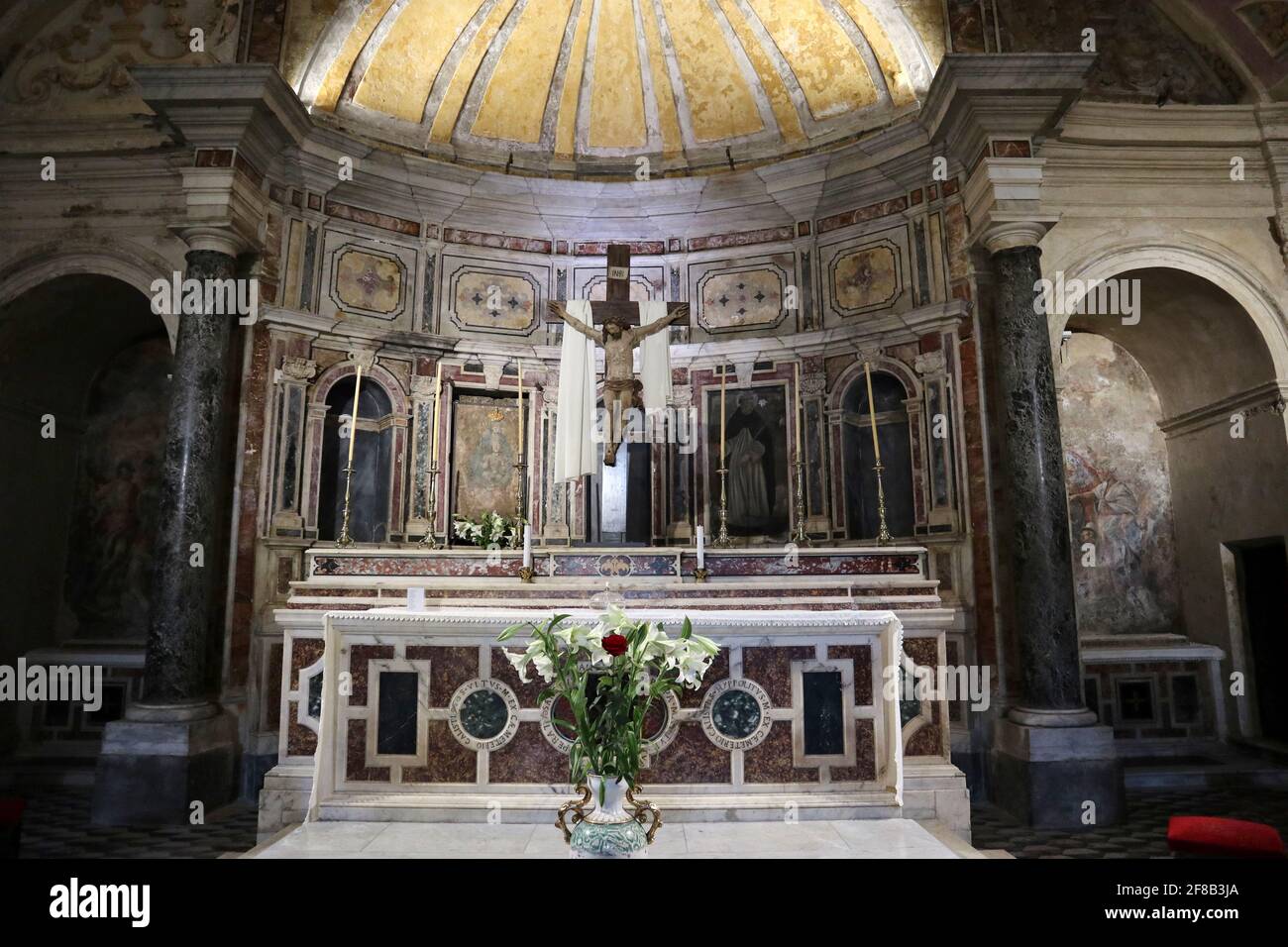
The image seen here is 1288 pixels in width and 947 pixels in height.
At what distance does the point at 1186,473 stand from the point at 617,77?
8.04 m

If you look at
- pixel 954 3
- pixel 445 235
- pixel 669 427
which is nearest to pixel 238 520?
pixel 445 235

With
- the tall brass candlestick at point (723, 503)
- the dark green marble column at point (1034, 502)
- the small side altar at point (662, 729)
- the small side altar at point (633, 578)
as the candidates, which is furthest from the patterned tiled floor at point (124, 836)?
the dark green marble column at point (1034, 502)

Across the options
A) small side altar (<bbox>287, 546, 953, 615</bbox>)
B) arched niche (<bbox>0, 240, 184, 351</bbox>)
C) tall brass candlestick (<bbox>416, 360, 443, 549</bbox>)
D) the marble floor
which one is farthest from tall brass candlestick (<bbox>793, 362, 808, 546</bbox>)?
arched niche (<bbox>0, 240, 184, 351</bbox>)

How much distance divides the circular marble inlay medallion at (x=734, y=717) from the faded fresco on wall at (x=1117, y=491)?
588 centimetres

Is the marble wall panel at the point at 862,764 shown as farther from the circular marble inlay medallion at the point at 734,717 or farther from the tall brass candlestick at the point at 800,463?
the tall brass candlestick at the point at 800,463

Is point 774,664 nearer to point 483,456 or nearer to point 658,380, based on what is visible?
→ point 658,380

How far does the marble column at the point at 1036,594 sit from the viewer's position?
6496mm

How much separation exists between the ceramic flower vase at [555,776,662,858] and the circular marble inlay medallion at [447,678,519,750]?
63.7 inches

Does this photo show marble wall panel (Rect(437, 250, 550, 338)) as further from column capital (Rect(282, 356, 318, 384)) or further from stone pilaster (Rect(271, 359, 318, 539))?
stone pilaster (Rect(271, 359, 318, 539))

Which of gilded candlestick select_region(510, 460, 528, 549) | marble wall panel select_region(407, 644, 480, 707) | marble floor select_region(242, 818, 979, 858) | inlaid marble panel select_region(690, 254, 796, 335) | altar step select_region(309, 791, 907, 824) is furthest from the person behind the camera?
inlaid marble panel select_region(690, 254, 796, 335)

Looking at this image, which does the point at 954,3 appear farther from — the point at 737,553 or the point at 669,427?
the point at 737,553

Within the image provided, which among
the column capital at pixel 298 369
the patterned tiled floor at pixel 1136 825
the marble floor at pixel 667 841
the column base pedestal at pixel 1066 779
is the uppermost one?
the column capital at pixel 298 369

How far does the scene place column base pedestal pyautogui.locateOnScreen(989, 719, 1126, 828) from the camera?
6.42m

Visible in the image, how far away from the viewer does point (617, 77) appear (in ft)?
34.5
